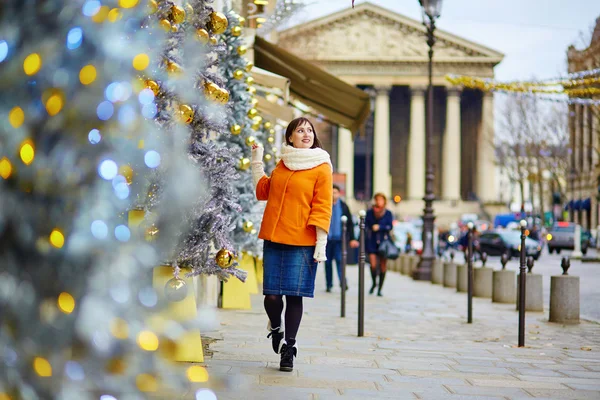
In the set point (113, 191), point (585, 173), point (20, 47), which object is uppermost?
point (585, 173)

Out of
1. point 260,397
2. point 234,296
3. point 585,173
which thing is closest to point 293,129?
point 260,397

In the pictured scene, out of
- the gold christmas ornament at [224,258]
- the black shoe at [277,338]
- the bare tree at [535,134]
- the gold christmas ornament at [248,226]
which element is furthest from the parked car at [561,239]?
the gold christmas ornament at [224,258]

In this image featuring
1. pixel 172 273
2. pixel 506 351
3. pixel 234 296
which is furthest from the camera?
pixel 234 296

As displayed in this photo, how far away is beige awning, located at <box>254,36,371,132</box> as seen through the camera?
1581 cm

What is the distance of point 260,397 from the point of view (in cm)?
510

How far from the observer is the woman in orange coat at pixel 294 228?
624 centimetres

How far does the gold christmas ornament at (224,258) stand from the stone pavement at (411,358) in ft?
1.22

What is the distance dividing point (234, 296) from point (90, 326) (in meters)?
9.22

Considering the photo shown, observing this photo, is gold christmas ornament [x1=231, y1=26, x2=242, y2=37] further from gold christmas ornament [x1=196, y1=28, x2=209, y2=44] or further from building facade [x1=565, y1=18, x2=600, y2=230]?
building facade [x1=565, y1=18, x2=600, y2=230]

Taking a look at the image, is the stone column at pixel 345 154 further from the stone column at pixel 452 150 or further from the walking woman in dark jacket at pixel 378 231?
the walking woman in dark jacket at pixel 378 231

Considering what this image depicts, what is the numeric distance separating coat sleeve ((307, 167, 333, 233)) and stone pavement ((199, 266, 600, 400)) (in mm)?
915

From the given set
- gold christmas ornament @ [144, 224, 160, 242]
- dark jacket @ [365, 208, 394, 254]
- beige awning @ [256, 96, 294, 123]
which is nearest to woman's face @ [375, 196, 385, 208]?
dark jacket @ [365, 208, 394, 254]

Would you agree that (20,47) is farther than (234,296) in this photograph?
No

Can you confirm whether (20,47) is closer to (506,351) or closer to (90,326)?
(90,326)
